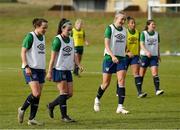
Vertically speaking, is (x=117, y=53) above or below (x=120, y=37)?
below

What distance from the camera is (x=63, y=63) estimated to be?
46.4 feet

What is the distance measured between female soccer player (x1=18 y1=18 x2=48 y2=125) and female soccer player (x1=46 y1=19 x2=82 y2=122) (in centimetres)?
→ 37

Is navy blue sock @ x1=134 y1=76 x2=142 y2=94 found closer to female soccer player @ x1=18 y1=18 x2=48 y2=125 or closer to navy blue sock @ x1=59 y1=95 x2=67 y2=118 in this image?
navy blue sock @ x1=59 y1=95 x2=67 y2=118

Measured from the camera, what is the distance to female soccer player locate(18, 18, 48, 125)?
535 inches

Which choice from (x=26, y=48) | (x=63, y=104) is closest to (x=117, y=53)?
(x=63, y=104)

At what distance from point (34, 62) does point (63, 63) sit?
28.5 inches

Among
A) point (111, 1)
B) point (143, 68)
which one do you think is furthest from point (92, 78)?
point (111, 1)

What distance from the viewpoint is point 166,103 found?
56.7ft

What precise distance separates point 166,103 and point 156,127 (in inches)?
165

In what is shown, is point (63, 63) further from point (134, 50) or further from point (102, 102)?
point (134, 50)

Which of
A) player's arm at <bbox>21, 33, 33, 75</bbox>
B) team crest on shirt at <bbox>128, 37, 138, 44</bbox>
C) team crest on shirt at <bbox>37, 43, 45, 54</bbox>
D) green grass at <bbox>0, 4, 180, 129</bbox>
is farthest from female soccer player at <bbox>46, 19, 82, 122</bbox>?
team crest on shirt at <bbox>128, 37, 138, 44</bbox>

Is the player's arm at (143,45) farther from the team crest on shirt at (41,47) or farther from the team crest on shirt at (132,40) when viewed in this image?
the team crest on shirt at (41,47)

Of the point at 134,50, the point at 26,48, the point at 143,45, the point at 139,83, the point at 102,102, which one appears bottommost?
the point at 102,102

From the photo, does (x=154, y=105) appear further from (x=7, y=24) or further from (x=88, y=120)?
(x=7, y=24)
